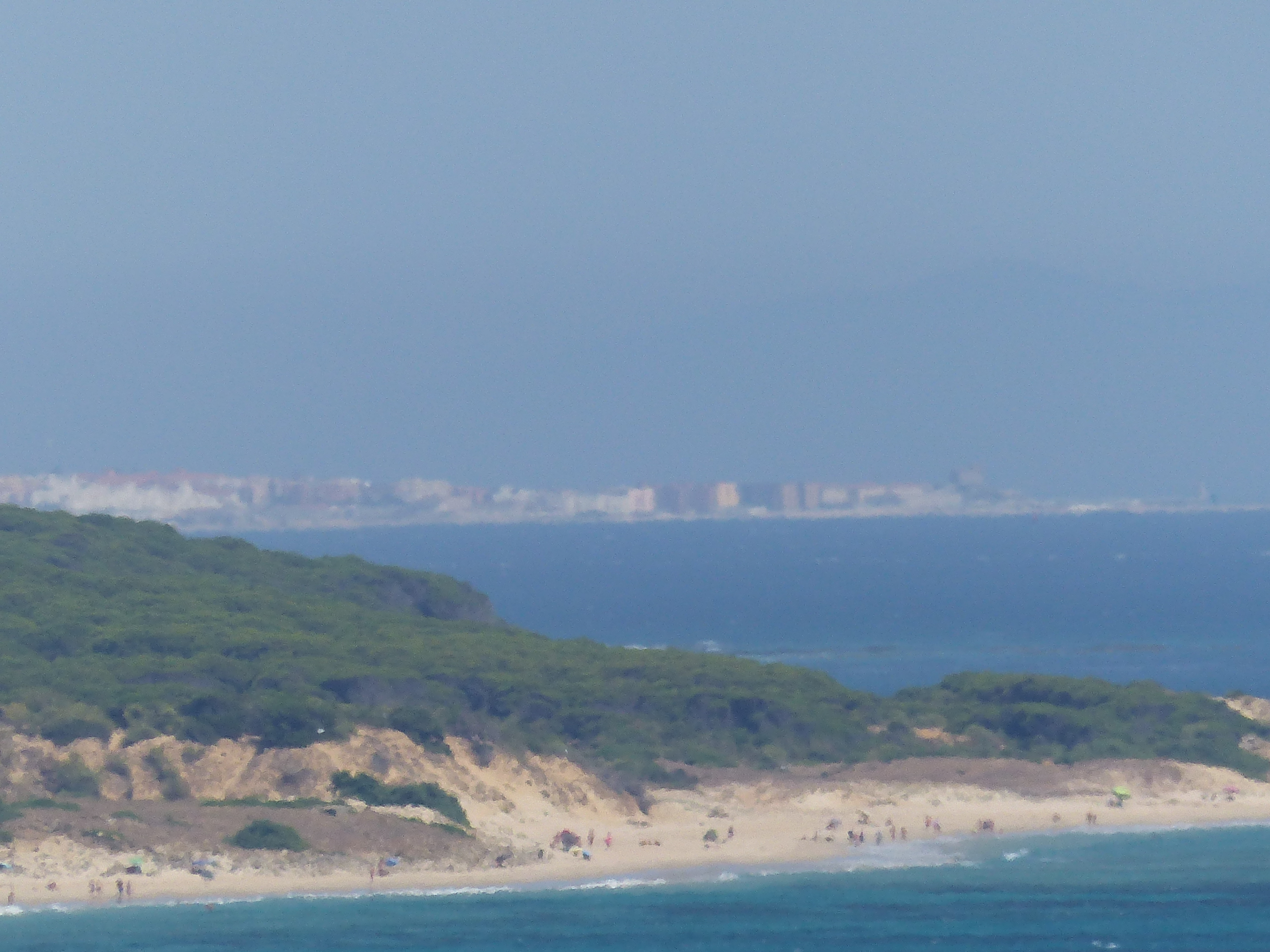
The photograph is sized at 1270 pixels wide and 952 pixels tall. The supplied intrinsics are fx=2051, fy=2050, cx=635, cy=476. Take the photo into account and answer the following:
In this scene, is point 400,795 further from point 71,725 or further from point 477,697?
point 477,697

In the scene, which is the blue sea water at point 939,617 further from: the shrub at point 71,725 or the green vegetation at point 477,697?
the shrub at point 71,725

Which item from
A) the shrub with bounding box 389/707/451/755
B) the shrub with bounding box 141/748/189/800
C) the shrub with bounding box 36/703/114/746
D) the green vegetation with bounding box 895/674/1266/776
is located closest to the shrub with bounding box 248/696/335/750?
the shrub with bounding box 389/707/451/755

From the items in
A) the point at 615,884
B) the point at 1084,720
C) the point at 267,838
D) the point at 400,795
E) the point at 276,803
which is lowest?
the point at 615,884

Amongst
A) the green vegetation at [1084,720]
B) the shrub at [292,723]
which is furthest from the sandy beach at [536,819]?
the green vegetation at [1084,720]

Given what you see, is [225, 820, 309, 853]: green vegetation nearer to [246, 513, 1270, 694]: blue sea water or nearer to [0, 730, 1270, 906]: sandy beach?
[0, 730, 1270, 906]: sandy beach

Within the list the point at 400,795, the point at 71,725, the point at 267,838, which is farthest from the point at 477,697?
the point at 267,838

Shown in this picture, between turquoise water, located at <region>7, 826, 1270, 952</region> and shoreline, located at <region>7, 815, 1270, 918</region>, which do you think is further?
shoreline, located at <region>7, 815, 1270, 918</region>
